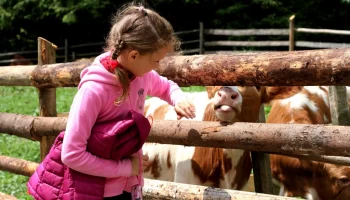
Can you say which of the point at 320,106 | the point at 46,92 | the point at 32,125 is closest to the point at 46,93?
the point at 46,92

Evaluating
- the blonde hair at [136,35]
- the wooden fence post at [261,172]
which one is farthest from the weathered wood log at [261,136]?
the blonde hair at [136,35]

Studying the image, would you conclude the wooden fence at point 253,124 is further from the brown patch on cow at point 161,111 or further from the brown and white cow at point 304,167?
the brown patch on cow at point 161,111

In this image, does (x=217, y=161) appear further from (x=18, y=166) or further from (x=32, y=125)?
(x=18, y=166)

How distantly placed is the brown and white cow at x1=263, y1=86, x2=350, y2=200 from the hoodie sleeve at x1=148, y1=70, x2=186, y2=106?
1.75 metres

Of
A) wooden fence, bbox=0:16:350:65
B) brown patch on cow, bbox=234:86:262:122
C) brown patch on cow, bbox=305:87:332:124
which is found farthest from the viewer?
wooden fence, bbox=0:16:350:65

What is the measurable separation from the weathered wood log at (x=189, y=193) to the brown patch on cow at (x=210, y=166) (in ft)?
2.17

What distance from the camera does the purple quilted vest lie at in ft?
8.35

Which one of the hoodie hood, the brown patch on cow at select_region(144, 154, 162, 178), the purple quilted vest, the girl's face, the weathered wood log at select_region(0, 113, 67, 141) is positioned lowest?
the brown patch on cow at select_region(144, 154, 162, 178)

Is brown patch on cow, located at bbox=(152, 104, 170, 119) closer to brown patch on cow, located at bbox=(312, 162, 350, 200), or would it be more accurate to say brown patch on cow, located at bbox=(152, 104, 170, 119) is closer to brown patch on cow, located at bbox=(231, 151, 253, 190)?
brown patch on cow, located at bbox=(231, 151, 253, 190)

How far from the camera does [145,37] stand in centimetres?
250

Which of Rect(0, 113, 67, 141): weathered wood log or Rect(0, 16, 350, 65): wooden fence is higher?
Rect(0, 16, 350, 65): wooden fence

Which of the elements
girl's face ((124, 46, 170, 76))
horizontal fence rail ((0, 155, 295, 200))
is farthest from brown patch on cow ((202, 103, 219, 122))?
girl's face ((124, 46, 170, 76))

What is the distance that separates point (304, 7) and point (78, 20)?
8.96 m

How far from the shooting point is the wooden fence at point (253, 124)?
2.86m
